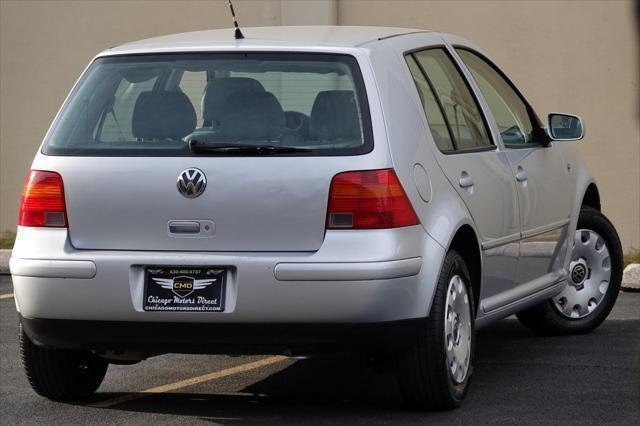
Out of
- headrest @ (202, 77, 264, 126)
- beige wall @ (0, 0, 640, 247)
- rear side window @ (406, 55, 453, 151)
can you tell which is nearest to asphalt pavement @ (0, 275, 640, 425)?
rear side window @ (406, 55, 453, 151)

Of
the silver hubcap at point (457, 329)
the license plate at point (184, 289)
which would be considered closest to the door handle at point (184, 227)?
the license plate at point (184, 289)

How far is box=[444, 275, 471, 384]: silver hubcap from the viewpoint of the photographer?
5113mm

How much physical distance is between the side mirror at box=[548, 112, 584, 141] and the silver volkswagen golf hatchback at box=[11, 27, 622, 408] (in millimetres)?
1191

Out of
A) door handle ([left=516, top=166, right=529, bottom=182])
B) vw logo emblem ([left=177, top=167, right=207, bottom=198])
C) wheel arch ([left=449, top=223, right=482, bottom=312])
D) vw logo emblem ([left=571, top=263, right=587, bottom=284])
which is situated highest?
vw logo emblem ([left=177, top=167, right=207, bottom=198])

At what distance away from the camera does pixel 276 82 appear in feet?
16.4

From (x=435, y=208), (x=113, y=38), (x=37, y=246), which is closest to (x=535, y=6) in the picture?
(x=113, y=38)

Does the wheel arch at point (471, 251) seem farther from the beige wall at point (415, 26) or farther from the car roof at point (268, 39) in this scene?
the beige wall at point (415, 26)

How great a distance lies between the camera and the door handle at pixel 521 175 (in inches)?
240

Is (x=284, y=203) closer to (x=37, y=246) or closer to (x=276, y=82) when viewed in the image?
(x=276, y=82)

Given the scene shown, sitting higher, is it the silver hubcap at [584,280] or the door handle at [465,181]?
the door handle at [465,181]

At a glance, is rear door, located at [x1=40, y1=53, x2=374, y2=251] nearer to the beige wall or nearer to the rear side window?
the rear side window

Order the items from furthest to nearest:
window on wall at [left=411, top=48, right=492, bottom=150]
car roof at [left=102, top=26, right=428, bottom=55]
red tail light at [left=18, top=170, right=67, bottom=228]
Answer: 1. window on wall at [left=411, top=48, right=492, bottom=150]
2. car roof at [left=102, top=26, right=428, bottom=55]
3. red tail light at [left=18, top=170, right=67, bottom=228]

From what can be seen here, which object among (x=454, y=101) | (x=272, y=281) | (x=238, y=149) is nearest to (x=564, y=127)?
(x=454, y=101)

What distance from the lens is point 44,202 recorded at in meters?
4.93
